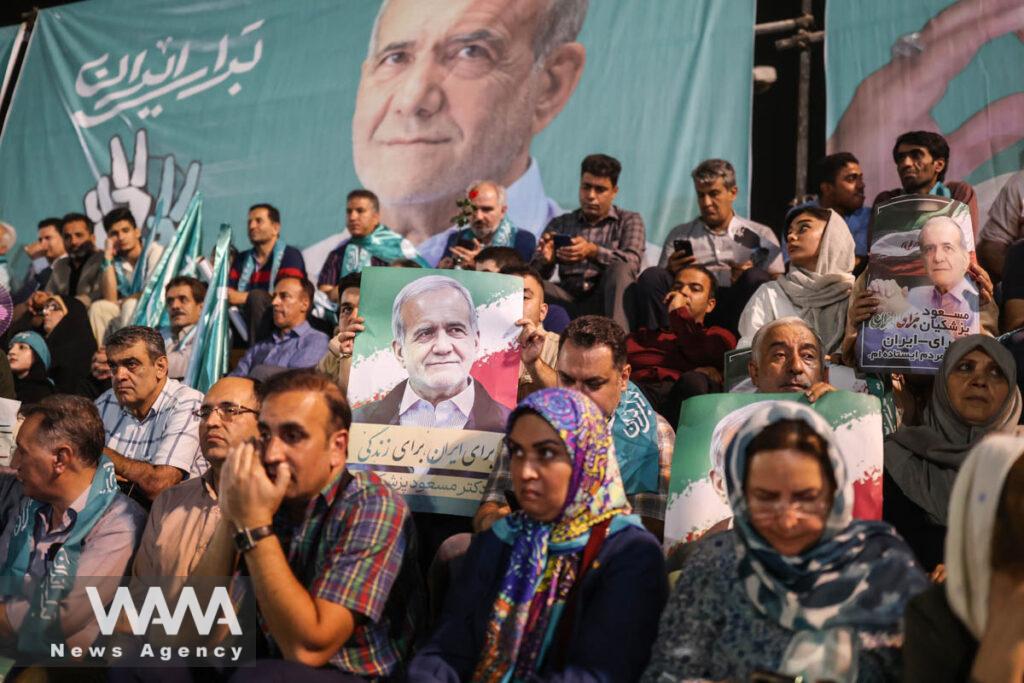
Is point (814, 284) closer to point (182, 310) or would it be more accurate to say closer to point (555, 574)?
point (555, 574)

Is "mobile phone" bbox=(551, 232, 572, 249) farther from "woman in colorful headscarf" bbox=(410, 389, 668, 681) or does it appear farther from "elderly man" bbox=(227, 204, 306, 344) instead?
"woman in colorful headscarf" bbox=(410, 389, 668, 681)

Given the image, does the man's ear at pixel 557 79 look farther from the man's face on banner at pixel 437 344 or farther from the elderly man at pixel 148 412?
the man's face on banner at pixel 437 344

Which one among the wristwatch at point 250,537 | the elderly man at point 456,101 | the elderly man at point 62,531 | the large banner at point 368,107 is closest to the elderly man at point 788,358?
the wristwatch at point 250,537

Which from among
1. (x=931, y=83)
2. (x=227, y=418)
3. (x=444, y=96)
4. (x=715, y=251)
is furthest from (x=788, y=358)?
(x=444, y=96)

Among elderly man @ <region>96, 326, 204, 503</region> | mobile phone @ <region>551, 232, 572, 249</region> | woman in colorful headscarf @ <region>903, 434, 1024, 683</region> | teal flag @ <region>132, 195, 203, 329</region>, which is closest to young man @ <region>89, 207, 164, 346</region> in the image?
teal flag @ <region>132, 195, 203, 329</region>

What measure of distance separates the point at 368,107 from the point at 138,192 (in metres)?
2.21

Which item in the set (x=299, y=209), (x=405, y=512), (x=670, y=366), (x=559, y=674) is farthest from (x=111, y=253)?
(x=559, y=674)

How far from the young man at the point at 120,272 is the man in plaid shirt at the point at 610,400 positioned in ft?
14.7

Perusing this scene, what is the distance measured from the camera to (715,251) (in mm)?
6258

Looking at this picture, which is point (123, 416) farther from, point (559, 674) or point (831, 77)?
point (831, 77)

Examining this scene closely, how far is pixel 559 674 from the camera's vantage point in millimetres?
2611

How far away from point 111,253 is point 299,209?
1.40 m

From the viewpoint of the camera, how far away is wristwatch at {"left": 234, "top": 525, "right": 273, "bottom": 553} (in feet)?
8.87

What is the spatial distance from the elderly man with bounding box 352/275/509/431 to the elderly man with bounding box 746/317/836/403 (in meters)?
0.91
